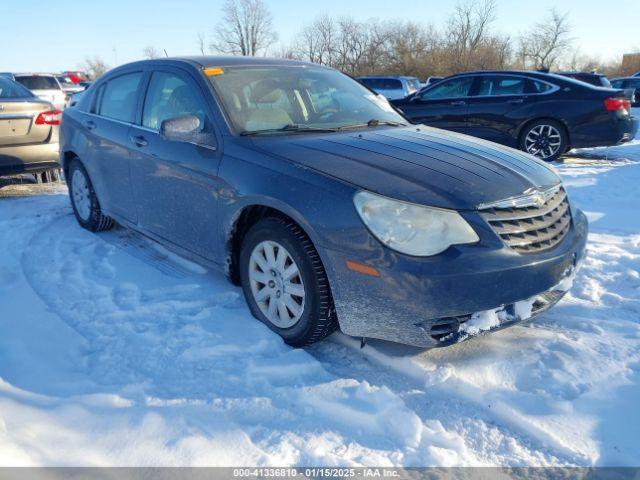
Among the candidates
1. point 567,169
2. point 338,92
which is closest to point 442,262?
point 338,92

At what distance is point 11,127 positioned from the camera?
247 inches

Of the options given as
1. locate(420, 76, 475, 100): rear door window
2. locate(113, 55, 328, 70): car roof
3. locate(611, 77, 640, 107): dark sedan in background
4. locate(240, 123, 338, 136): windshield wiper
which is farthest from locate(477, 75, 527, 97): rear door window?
locate(611, 77, 640, 107): dark sedan in background

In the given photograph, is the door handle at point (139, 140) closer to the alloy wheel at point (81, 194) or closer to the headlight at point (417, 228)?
the alloy wheel at point (81, 194)

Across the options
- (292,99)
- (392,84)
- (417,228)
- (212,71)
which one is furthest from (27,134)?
(392,84)

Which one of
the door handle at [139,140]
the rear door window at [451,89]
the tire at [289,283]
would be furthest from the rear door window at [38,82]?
the tire at [289,283]

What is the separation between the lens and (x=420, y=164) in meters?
2.83

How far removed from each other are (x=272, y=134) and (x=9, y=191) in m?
5.43

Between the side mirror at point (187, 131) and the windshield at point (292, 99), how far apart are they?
0.63ft

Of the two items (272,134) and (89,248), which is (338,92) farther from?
(89,248)

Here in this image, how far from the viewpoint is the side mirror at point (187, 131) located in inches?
128

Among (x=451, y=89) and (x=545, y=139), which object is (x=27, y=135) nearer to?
(x=451, y=89)

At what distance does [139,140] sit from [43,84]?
13.6 m

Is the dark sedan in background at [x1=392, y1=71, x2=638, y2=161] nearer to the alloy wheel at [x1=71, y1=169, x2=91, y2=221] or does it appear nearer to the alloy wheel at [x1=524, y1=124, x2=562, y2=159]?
the alloy wheel at [x1=524, y1=124, x2=562, y2=159]

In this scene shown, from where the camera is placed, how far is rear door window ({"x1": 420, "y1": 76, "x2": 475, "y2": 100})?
9.48 meters
